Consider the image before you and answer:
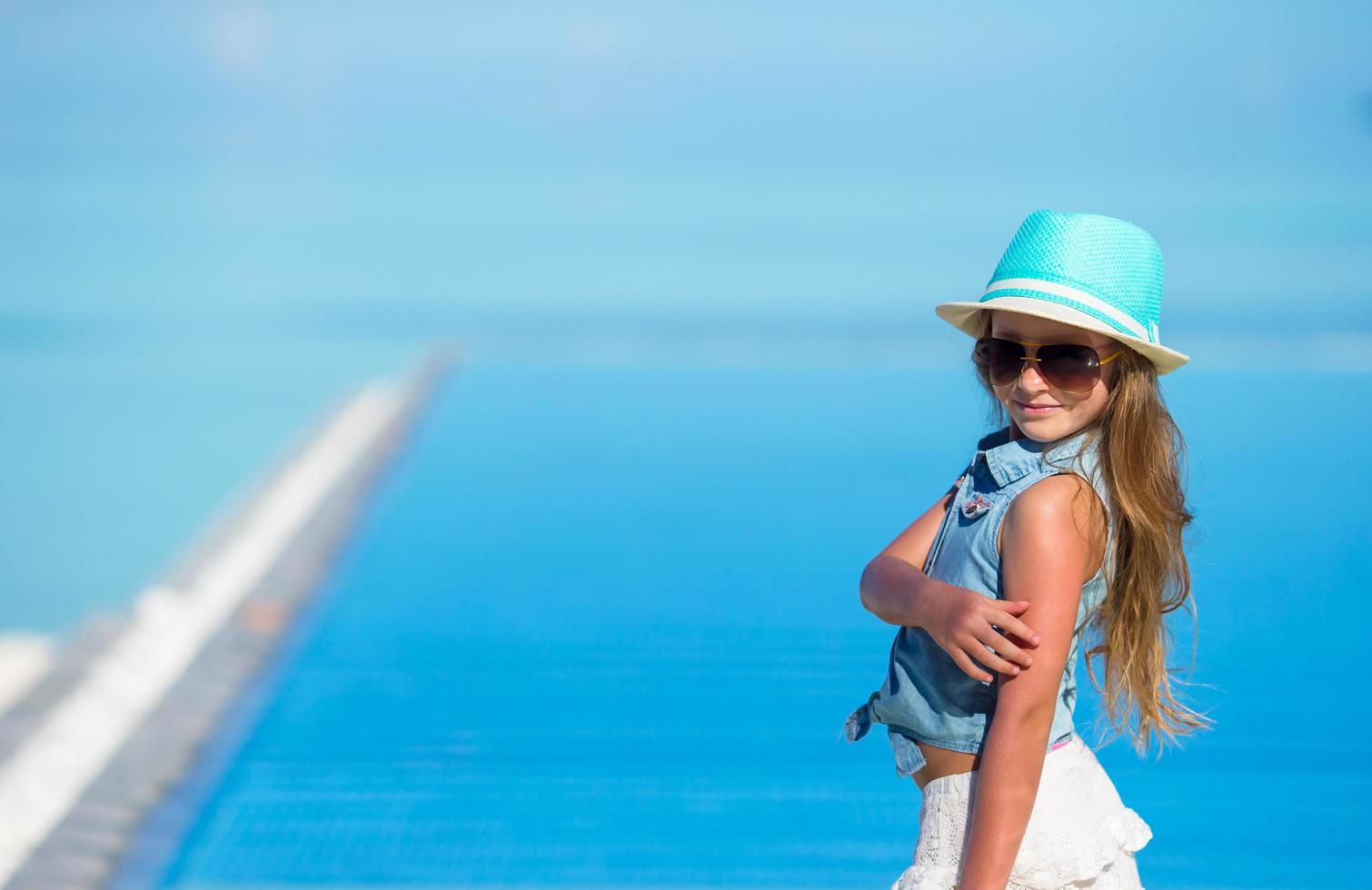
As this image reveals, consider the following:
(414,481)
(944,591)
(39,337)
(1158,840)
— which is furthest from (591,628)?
(39,337)

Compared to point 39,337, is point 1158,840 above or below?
below

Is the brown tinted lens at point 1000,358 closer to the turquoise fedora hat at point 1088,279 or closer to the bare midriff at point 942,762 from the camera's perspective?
the turquoise fedora hat at point 1088,279

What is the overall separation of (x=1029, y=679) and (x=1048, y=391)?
26 centimetres

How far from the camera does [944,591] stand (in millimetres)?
1277

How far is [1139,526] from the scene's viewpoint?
4.25 ft

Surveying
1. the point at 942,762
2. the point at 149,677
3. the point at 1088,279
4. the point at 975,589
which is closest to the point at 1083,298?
the point at 1088,279

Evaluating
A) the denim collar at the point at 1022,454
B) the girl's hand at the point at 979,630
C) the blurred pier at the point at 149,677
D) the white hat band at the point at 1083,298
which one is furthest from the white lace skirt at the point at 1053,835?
the blurred pier at the point at 149,677

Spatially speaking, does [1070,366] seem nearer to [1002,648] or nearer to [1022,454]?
[1022,454]

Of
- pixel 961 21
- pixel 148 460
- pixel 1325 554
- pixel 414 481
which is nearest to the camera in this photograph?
pixel 1325 554

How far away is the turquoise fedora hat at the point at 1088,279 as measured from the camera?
1285 millimetres

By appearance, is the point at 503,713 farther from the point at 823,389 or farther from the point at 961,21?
the point at 961,21

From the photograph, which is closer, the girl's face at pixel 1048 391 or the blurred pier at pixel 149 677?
the girl's face at pixel 1048 391

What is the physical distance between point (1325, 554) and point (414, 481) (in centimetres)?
293

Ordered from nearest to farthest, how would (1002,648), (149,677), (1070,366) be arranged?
(1002,648) < (1070,366) < (149,677)
